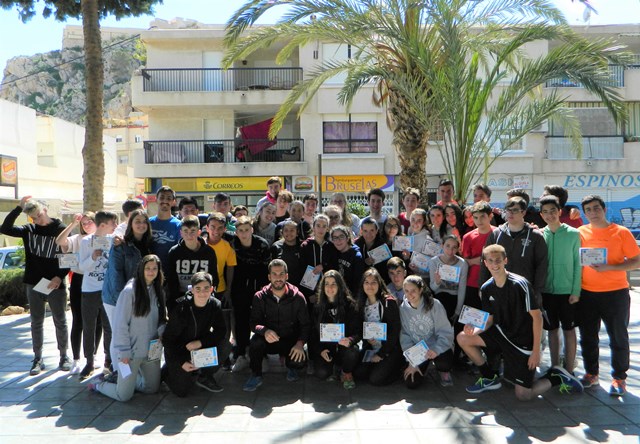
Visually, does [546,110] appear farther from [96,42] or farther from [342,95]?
[96,42]

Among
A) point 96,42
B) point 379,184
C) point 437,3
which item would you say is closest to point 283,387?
point 437,3

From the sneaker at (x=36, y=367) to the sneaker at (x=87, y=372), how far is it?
2.32ft

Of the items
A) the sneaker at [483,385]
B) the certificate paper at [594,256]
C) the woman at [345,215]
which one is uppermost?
the woman at [345,215]

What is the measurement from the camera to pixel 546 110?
9.71 metres

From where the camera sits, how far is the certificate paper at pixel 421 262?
6.82 m

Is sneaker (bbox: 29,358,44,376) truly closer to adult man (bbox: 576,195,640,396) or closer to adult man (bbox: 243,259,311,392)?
adult man (bbox: 243,259,311,392)

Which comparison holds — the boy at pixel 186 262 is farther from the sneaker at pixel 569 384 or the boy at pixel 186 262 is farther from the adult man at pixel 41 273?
the sneaker at pixel 569 384

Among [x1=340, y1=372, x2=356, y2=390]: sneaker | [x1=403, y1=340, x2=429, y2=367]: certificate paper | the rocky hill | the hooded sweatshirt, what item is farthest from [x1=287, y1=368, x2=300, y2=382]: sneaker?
the rocky hill

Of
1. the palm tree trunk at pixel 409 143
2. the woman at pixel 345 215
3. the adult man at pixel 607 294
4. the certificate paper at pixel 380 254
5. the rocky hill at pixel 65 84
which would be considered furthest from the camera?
the rocky hill at pixel 65 84

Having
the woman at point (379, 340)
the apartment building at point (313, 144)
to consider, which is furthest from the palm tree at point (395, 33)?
the apartment building at point (313, 144)

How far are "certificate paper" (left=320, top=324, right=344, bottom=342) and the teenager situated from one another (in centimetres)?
109

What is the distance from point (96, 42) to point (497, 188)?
16987 millimetres

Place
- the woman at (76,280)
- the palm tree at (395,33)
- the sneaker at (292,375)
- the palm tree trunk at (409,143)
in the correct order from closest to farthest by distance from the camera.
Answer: the sneaker at (292,375)
the woman at (76,280)
the palm tree at (395,33)
the palm tree trunk at (409,143)

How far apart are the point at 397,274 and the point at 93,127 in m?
8.07
